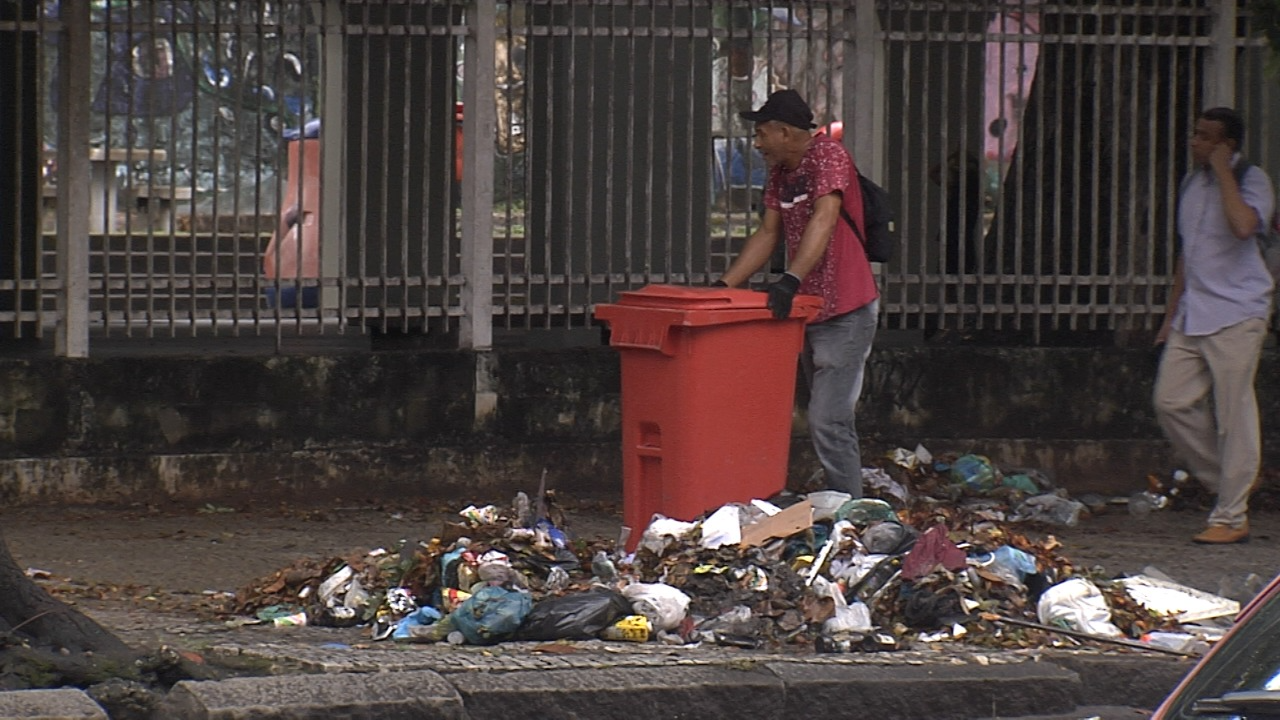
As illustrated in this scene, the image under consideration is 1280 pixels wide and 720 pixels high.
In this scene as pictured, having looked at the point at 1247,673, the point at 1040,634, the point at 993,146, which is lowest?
the point at 1040,634

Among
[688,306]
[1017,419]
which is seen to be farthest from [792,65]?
[688,306]

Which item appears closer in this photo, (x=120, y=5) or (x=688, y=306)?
(x=688, y=306)

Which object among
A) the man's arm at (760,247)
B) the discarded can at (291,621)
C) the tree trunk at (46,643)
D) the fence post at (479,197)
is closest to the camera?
the tree trunk at (46,643)

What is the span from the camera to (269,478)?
9.20m

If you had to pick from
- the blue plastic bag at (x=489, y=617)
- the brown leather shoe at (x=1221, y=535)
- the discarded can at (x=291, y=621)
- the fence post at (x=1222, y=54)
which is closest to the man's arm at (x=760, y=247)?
the blue plastic bag at (x=489, y=617)

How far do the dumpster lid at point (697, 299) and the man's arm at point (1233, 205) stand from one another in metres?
2.05

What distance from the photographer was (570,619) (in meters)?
6.45

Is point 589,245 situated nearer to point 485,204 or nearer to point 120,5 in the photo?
point 485,204

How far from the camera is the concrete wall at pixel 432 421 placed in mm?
8922

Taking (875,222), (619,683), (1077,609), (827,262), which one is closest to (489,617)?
(619,683)

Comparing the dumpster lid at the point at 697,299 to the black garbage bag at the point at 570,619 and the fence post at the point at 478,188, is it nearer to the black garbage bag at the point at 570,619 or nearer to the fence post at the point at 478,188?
the black garbage bag at the point at 570,619

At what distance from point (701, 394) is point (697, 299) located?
338mm

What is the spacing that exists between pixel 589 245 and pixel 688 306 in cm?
252

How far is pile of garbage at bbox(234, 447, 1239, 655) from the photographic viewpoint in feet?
21.4
